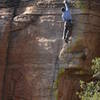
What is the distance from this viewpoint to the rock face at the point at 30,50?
58.0ft

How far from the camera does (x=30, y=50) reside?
1825 cm

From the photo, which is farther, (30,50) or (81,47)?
(30,50)

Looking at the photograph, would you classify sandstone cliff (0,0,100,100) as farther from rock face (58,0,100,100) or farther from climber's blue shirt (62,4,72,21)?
climber's blue shirt (62,4,72,21)

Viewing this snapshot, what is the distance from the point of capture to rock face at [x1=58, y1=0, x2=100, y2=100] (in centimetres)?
1728

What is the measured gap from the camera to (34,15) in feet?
60.7

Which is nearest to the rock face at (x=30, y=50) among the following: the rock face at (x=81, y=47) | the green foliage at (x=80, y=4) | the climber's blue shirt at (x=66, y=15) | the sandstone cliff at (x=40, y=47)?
the sandstone cliff at (x=40, y=47)

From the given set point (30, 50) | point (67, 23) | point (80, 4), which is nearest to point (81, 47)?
point (67, 23)

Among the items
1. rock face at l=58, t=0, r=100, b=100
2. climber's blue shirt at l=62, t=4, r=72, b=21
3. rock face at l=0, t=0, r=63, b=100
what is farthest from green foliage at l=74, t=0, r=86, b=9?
rock face at l=0, t=0, r=63, b=100

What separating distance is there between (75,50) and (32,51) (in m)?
2.00

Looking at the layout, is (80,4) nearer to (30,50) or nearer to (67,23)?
(67,23)

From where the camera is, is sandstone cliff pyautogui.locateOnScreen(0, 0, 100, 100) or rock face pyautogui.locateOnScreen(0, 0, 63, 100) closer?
sandstone cliff pyautogui.locateOnScreen(0, 0, 100, 100)

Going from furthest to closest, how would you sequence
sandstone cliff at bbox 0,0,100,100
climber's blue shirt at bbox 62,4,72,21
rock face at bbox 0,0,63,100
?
rock face at bbox 0,0,63,100
sandstone cliff at bbox 0,0,100,100
climber's blue shirt at bbox 62,4,72,21

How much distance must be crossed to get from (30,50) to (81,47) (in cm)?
233

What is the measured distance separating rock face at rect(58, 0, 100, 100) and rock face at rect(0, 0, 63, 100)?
1.83 feet
